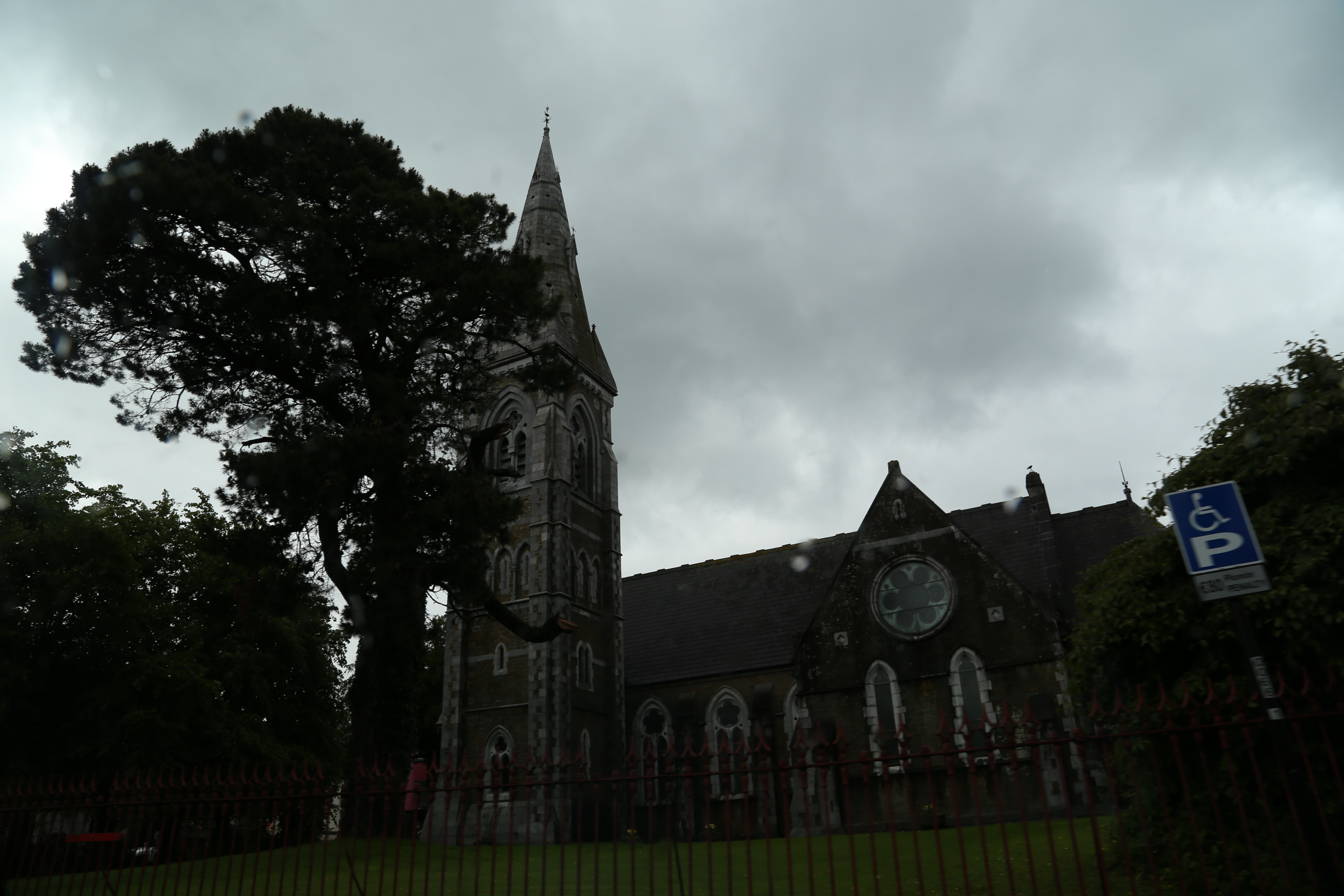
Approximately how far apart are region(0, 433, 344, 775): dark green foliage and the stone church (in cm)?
723

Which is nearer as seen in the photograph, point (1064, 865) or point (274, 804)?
point (274, 804)

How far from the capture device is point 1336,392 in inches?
375

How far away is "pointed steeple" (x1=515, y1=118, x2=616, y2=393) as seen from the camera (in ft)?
124

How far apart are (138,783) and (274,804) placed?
220cm

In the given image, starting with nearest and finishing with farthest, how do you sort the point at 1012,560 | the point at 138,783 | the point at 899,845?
the point at 138,783, the point at 899,845, the point at 1012,560

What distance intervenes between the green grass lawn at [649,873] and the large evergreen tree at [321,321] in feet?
12.2

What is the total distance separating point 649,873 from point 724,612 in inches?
1060

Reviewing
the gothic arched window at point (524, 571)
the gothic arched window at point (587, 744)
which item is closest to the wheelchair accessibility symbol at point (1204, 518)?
the gothic arched window at point (587, 744)

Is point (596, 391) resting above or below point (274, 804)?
above

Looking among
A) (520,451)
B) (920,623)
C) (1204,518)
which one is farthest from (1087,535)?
(1204,518)

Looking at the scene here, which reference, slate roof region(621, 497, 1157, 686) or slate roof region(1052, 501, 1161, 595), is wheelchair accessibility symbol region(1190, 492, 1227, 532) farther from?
slate roof region(1052, 501, 1161, 595)

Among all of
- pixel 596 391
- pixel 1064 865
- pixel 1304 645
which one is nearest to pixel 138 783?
pixel 1064 865

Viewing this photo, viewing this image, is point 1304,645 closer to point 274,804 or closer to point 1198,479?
point 1198,479

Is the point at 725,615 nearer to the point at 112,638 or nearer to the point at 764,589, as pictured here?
the point at 764,589
